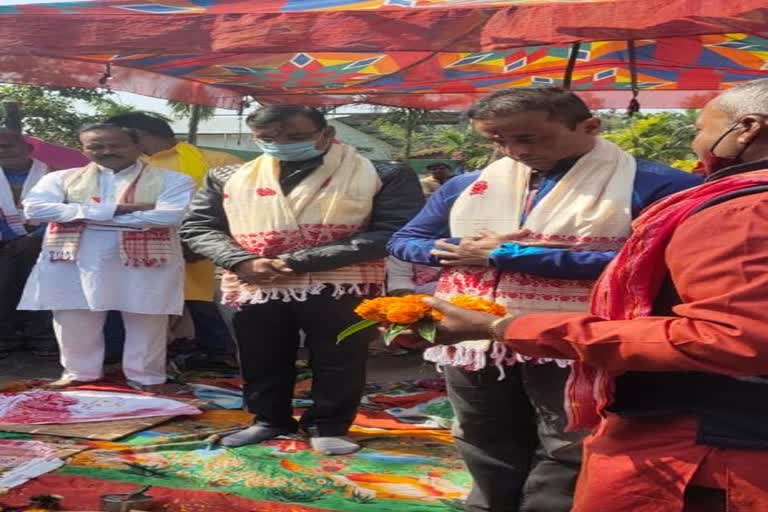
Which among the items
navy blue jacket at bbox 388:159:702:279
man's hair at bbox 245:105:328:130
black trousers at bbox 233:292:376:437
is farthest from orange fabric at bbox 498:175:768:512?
man's hair at bbox 245:105:328:130

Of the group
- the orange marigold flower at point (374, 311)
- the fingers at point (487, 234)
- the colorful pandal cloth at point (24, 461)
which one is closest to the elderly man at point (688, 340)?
the orange marigold flower at point (374, 311)

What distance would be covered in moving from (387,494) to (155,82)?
456 centimetres

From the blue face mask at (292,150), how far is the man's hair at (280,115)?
0.10 m

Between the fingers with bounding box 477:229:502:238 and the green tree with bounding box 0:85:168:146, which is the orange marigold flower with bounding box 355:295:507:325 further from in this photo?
the green tree with bounding box 0:85:168:146

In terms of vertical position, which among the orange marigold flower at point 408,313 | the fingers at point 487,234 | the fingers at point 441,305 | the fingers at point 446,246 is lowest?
the orange marigold flower at point 408,313

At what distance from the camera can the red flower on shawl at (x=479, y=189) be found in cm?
322

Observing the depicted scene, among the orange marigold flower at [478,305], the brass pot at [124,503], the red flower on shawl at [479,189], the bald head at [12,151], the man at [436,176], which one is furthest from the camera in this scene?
the man at [436,176]

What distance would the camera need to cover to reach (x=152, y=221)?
19.0ft

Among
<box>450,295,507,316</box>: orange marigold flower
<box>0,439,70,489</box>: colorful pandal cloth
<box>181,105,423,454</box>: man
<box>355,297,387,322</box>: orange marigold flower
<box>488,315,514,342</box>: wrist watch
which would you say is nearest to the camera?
<box>488,315,514,342</box>: wrist watch

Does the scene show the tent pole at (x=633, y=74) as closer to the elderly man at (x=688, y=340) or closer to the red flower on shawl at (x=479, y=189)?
the red flower on shawl at (x=479, y=189)

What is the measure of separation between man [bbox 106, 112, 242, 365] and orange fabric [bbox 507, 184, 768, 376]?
529 centimetres

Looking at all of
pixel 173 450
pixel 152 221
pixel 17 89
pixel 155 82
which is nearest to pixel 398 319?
pixel 173 450

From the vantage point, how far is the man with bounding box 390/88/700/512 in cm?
297

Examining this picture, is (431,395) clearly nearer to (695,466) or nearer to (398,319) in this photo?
(398,319)
